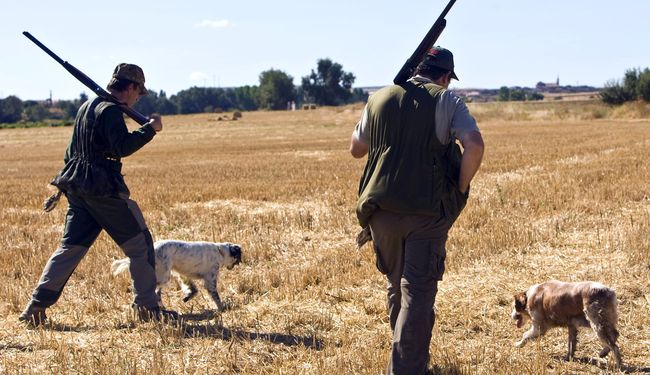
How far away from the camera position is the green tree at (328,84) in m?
108

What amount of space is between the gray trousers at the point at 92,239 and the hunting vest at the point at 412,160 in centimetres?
231

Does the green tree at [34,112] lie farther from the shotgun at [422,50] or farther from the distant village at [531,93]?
the shotgun at [422,50]

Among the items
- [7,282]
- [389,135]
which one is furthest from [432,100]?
[7,282]

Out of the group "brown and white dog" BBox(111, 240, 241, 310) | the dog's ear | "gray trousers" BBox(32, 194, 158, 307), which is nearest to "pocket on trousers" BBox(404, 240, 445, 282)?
the dog's ear

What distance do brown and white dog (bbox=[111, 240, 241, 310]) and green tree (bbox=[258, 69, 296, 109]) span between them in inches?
3931

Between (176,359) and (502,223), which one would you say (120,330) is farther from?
(502,223)

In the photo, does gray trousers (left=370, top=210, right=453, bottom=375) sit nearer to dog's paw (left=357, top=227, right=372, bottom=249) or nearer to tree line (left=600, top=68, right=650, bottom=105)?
dog's paw (left=357, top=227, right=372, bottom=249)

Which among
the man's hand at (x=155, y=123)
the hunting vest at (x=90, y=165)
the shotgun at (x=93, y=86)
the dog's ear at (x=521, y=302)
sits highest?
the shotgun at (x=93, y=86)

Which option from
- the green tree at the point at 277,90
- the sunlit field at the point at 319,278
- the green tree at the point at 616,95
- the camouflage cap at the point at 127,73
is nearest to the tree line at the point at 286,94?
the green tree at the point at 277,90

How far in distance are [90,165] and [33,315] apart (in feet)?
4.27

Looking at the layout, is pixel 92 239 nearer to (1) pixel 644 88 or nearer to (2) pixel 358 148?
(2) pixel 358 148

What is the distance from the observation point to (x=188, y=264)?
6926mm

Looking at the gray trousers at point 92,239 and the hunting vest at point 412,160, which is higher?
the hunting vest at point 412,160

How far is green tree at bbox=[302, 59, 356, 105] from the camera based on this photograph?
108375 mm
